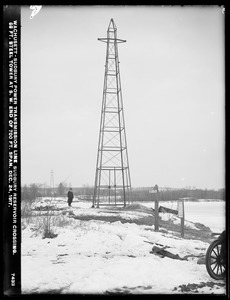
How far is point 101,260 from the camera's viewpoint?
5387 millimetres

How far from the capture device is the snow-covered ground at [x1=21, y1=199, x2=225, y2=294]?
480cm

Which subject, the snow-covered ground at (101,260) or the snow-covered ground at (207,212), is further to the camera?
the snow-covered ground at (207,212)

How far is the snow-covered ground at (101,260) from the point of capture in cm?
480

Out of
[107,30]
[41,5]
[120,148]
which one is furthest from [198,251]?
[41,5]

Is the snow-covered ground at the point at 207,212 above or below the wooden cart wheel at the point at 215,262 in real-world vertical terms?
above

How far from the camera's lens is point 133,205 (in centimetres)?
676

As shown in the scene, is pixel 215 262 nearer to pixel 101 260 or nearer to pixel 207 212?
pixel 207 212

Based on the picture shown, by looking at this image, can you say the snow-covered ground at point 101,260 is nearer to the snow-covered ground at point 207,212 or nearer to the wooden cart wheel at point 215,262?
the wooden cart wheel at point 215,262

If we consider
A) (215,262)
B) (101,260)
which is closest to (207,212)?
(215,262)

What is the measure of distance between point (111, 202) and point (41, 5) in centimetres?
345

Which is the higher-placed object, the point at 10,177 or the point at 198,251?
the point at 10,177

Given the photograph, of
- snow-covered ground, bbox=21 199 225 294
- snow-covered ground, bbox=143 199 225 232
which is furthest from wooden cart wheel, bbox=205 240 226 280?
snow-covered ground, bbox=143 199 225 232

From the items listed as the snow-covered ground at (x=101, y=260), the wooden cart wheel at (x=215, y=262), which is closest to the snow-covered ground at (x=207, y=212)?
the wooden cart wheel at (x=215, y=262)
